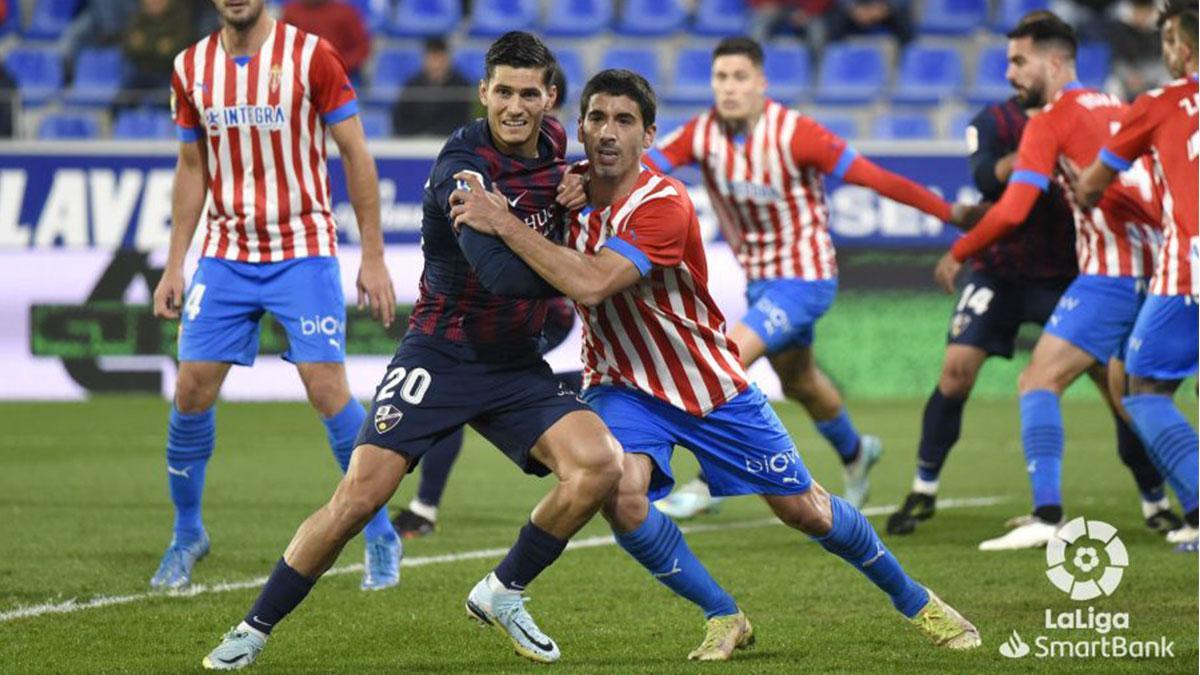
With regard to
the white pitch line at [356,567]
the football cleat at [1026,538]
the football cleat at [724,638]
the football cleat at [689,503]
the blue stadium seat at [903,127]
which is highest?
the blue stadium seat at [903,127]

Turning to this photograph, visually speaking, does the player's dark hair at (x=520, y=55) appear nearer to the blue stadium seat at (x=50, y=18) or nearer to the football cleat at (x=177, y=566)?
the football cleat at (x=177, y=566)

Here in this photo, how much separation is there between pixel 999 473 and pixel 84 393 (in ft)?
23.0

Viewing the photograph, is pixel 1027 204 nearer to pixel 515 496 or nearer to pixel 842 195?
pixel 515 496

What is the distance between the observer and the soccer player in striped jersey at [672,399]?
17.5 feet

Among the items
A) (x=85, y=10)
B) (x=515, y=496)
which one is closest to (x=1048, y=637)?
(x=515, y=496)

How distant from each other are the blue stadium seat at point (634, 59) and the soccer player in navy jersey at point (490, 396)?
11499 mm

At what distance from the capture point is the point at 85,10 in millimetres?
17531

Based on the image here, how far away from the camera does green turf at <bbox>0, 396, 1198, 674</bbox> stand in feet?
18.2

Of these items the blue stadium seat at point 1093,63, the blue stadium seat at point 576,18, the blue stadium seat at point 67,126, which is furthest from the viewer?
the blue stadium seat at point 576,18

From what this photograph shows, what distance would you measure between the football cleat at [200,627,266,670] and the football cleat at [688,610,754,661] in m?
1.26

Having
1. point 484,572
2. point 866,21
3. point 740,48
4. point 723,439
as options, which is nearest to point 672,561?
point 723,439

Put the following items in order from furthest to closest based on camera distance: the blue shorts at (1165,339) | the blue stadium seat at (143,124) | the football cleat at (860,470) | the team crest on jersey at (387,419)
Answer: the blue stadium seat at (143,124) → the football cleat at (860,470) → the blue shorts at (1165,339) → the team crest on jersey at (387,419)

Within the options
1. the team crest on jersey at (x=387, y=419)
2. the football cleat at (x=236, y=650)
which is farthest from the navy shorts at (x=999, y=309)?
the football cleat at (x=236, y=650)

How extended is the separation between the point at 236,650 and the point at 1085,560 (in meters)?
3.46
